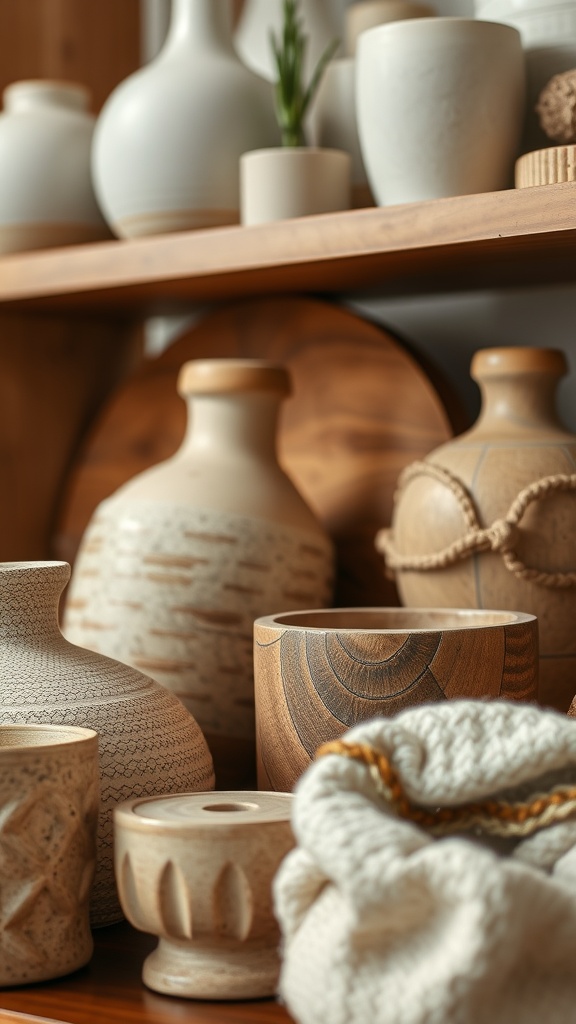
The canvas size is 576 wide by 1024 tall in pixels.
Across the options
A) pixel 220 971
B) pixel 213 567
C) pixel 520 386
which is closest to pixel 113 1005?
pixel 220 971

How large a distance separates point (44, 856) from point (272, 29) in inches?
26.8

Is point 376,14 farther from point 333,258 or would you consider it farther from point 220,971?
point 220,971

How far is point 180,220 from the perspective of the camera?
0.88 m

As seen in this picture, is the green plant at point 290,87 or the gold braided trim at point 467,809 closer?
the gold braided trim at point 467,809

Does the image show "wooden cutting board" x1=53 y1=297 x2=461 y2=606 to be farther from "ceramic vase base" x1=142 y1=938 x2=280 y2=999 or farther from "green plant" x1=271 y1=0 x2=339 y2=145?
"ceramic vase base" x1=142 y1=938 x2=280 y2=999

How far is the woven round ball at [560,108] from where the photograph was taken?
69cm

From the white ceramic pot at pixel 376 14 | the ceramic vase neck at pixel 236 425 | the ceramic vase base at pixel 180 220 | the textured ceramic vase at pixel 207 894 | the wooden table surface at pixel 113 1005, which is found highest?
the white ceramic pot at pixel 376 14

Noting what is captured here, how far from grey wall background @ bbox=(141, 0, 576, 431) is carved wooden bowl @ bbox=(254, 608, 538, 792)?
1.22ft

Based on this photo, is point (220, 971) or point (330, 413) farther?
point (330, 413)

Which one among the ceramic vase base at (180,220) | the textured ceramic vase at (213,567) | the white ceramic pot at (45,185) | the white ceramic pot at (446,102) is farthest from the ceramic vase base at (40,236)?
the white ceramic pot at (446,102)

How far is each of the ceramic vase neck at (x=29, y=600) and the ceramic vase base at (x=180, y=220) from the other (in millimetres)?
343

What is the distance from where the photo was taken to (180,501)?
0.82 m

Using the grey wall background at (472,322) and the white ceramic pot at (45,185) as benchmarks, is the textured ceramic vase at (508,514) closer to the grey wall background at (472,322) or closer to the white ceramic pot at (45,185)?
the grey wall background at (472,322)

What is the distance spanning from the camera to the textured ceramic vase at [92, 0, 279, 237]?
88 cm
